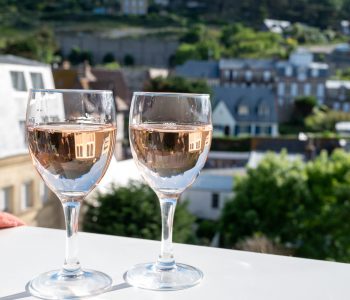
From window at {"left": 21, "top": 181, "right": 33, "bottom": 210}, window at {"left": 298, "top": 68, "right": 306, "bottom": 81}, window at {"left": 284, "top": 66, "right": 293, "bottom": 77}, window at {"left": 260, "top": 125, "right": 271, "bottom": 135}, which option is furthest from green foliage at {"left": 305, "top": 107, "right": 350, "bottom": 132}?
window at {"left": 21, "top": 181, "right": 33, "bottom": 210}

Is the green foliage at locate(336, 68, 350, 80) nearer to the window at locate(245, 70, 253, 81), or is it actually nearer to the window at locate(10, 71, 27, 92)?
the window at locate(245, 70, 253, 81)

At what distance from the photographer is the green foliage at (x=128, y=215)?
723 centimetres

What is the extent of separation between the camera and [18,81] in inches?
268

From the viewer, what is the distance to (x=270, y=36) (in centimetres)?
3834

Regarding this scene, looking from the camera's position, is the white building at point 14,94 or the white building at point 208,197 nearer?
the white building at point 14,94

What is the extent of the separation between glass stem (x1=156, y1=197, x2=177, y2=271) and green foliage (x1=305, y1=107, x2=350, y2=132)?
910 inches

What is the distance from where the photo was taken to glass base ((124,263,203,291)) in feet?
1.43

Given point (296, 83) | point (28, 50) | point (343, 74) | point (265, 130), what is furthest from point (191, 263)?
point (343, 74)

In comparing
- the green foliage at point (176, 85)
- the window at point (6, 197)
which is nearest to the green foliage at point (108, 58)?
the green foliage at point (176, 85)

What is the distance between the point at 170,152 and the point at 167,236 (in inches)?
2.6

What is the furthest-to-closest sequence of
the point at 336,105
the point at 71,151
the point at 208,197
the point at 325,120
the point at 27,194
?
1. the point at 336,105
2. the point at 325,120
3. the point at 208,197
4. the point at 27,194
5. the point at 71,151

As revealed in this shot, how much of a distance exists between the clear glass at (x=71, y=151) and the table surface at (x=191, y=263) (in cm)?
2

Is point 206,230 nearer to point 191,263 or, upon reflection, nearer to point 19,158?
point 19,158

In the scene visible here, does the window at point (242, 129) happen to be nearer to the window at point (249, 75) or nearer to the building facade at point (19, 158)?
the window at point (249, 75)
